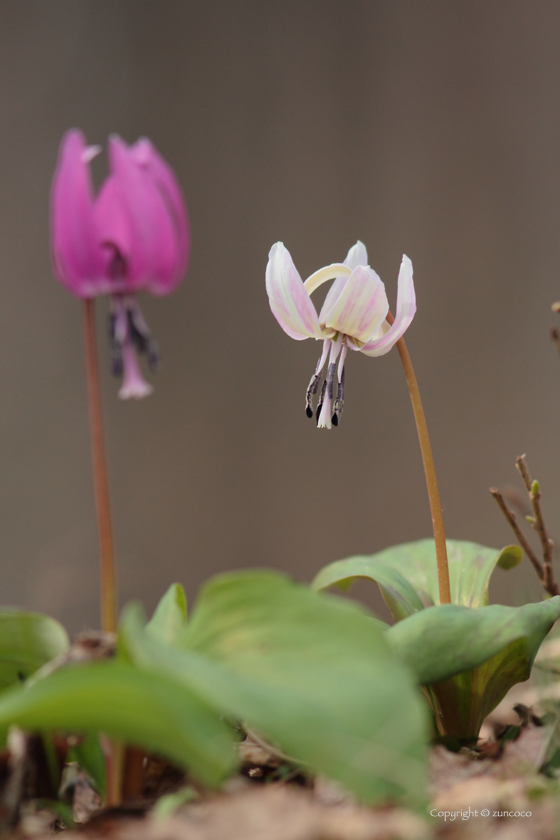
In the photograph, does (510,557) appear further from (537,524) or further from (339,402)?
(339,402)

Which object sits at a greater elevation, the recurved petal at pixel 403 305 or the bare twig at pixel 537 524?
the recurved petal at pixel 403 305

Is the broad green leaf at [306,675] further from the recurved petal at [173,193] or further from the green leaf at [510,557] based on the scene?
the green leaf at [510,557]

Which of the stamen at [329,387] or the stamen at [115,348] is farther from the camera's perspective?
Answer: the stamen at [329,387]

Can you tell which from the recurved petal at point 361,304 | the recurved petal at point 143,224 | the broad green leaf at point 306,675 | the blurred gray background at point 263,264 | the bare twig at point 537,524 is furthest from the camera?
the blurred gray background at point 263,264

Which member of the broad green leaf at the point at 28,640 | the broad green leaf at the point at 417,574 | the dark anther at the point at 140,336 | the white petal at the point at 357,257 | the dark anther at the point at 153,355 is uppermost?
the white petal at the point at 357,257

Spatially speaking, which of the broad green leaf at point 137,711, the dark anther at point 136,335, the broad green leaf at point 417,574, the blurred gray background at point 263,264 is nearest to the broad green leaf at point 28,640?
the broad green leaf at point 137,711

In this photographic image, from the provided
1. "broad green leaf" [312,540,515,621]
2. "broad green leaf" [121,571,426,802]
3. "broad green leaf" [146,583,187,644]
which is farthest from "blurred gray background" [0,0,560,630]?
"broad green leaf" [121,571,426,802]

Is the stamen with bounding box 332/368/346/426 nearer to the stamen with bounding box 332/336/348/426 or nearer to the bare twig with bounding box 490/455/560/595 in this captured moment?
the stamen with bounding box 332/336/348/426
